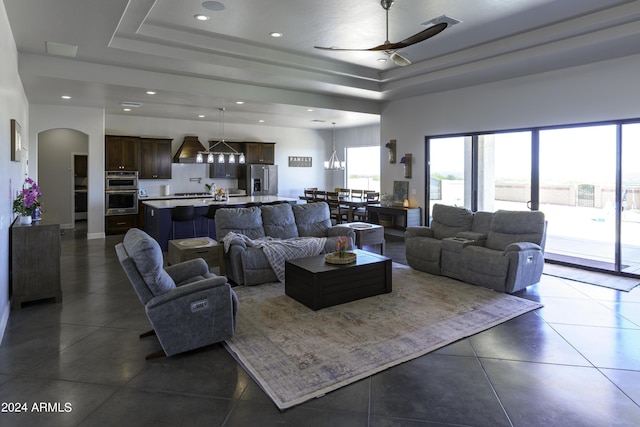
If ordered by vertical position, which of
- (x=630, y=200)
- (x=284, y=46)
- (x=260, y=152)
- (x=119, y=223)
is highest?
(x=284, y=46)

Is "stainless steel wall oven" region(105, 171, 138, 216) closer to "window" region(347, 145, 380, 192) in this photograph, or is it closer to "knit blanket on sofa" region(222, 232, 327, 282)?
"knit blanket on sofa" region(222, 232, 327, 282)

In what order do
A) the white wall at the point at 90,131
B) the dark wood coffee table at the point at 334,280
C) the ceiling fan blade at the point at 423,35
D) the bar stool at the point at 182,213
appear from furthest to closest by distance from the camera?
the white wall at the point at 90,131
the bar stool at the point at 182,213
the dark wood coffee table at the point at 334,280
the ceiling fan blade at the point at 423,35

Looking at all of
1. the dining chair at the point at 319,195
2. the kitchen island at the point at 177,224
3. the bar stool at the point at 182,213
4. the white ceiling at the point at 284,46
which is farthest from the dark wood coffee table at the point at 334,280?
the dining chair at the point at 319,195

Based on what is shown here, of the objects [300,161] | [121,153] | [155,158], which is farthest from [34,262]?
[300,161]

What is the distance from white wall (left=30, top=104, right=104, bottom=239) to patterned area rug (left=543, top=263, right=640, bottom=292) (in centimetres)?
859

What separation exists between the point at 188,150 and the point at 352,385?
874 cm

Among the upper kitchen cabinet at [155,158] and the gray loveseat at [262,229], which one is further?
the upper kitchen cabinet at [155,158]

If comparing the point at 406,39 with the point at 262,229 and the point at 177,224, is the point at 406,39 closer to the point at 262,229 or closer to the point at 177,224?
the point at 262,229

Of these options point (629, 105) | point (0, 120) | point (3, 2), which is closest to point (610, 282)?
point (629, 105)

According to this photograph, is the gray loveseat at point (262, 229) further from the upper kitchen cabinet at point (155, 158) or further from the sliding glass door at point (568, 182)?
the upper kitchen cabinet at point (155, 158)

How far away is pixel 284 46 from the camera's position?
6.01 meters

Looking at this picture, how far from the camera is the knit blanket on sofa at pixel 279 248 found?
203 inches

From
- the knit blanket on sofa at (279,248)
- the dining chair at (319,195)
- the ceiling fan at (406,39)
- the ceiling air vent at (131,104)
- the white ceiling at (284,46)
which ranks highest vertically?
the white ceiling at (284,46)

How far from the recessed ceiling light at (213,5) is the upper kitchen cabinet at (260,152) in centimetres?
686
